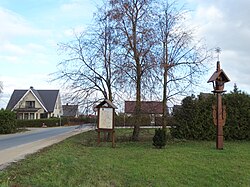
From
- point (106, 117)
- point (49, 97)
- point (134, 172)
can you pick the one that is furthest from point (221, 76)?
point (49, 97)

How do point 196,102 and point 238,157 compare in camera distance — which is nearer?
point 238,157

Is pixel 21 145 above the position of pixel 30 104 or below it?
below

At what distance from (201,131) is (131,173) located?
11.5 metres

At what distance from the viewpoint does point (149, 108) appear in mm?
19750

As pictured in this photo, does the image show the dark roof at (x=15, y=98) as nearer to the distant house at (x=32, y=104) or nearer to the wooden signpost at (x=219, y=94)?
the distant house at (x=32, y=104)

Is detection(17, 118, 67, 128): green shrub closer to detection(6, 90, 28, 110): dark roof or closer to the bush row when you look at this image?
detection(6, 90, 28, 110): dark roof

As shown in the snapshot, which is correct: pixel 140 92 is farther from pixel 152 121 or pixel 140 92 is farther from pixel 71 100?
pixel 71 100

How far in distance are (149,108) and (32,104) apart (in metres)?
49.3

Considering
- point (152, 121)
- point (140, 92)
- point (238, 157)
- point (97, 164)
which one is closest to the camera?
point (97, 164)

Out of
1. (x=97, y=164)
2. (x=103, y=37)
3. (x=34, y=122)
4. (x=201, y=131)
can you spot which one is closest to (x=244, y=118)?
(x=201, y=131)

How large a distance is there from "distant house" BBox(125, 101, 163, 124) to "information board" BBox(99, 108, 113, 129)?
2318 millimetres

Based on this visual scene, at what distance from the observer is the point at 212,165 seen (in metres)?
10.3

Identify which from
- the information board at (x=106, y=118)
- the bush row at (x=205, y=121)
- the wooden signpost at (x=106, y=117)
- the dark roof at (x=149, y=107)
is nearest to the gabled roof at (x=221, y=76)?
the bush row at (x=205, y=121)

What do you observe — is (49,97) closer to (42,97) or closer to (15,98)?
(42,97)
